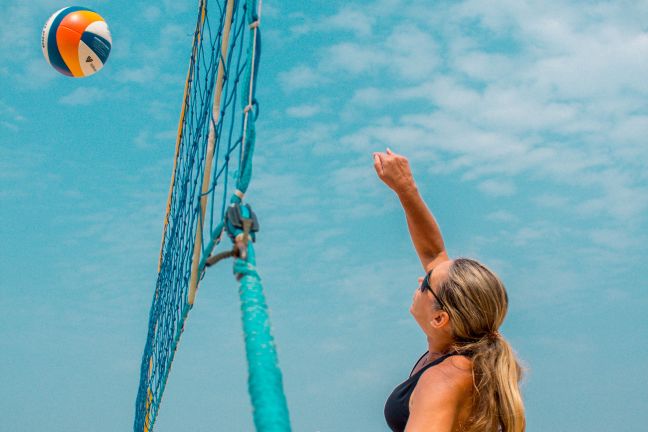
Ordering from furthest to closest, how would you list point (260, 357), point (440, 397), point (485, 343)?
point (485, 343) < point (440, 397) < point (260, 357)

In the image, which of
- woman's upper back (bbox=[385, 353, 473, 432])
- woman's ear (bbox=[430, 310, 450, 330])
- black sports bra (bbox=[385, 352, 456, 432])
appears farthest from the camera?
woman's ear (bbox=[430, 310, 450, 330])

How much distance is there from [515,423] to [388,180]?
4.89 feet

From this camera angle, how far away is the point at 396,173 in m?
3.53

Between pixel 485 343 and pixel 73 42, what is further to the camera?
pixel 73 42

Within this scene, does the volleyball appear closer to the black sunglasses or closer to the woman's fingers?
the woman's fingers

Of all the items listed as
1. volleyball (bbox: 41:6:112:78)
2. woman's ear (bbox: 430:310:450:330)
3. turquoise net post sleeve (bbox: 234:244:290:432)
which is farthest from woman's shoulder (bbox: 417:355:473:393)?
volleyball (bbox: 41:6:112:78)

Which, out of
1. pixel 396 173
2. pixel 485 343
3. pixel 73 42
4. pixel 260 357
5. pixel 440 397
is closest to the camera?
pixel 260 357

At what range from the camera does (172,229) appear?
5.54 meters

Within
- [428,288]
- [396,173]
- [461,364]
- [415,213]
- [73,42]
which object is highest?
[73,42]

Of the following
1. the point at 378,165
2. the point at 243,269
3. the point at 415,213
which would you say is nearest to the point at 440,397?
the point at 243,269

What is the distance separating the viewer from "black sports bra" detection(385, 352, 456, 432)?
2506 mm

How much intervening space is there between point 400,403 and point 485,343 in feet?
1.21

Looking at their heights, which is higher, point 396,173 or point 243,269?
point 396,173

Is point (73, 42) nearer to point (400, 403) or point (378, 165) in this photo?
point (378, 165)
